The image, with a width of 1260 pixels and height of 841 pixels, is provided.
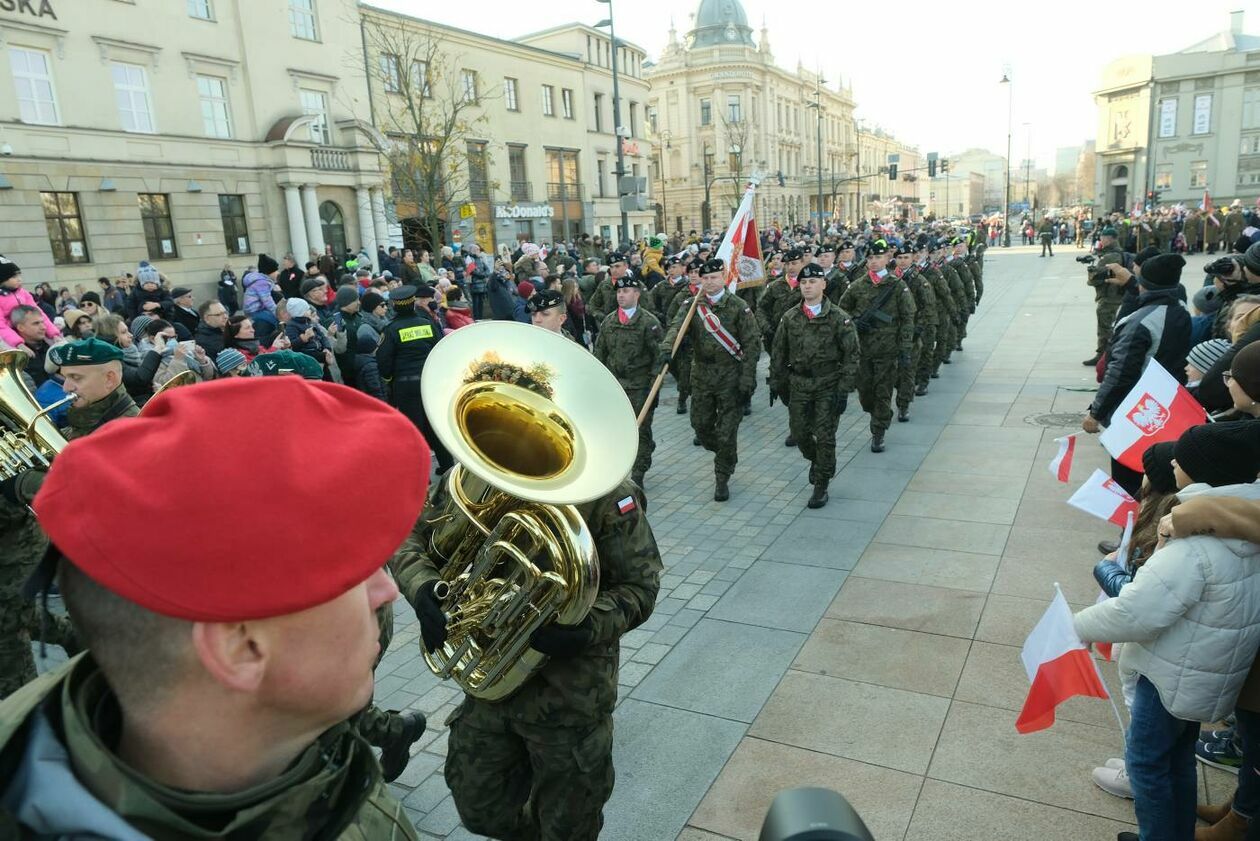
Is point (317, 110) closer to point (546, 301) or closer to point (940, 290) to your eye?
point (940, 290)

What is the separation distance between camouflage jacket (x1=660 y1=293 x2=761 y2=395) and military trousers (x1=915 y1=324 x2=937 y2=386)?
12.3 feet

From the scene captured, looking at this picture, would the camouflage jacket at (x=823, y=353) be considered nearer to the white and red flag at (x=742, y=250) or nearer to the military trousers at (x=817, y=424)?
the military trousers at (x=817, y=424)

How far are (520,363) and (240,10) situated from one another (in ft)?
90.9

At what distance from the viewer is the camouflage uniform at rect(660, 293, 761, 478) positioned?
26.6 feet

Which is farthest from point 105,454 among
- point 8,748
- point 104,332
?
point 104,332

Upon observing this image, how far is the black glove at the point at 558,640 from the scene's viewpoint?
2.51 meters

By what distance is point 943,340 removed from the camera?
12.8m

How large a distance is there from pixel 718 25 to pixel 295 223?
215 feet

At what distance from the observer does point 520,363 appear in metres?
2.75

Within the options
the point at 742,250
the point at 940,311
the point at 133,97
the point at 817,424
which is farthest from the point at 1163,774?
the point at 133,97

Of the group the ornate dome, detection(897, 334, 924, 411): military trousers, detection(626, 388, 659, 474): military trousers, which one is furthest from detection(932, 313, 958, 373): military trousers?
the ornate dome

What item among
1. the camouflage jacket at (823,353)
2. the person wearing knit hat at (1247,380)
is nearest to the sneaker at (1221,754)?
the person wearing knit hat at (1247,380)

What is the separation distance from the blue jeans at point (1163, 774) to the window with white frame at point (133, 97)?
87.3 feet

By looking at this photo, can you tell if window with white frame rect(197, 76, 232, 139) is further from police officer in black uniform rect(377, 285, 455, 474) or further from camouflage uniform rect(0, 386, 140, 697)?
camouflage uniform rect(0, 386, 140, 697)
